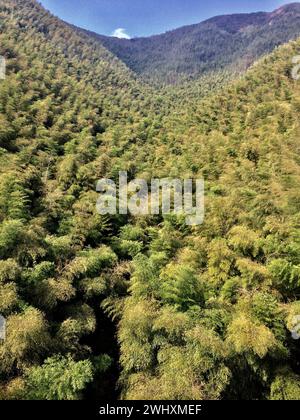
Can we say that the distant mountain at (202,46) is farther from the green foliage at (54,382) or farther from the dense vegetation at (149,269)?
the green foliage at (54,382)

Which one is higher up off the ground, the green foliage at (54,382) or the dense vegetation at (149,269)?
the dense vegetation at (149,269)

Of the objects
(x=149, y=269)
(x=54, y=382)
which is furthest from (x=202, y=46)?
(x=54, y=382)

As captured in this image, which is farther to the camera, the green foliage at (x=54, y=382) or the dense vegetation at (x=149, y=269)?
the dense vegetation at (x=149, y=269)

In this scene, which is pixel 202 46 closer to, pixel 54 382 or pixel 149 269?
pixel 149 269

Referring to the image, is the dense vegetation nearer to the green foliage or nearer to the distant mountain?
the green foliage

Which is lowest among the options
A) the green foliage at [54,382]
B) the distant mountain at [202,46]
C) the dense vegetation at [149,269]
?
the green foliage at [54,382]

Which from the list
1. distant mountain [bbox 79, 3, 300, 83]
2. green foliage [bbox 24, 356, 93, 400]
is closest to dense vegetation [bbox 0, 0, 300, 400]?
green foliage [bbox 24, 356, 93, 400]

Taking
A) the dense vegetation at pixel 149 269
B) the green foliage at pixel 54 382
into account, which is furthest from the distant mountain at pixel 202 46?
the green foliage at pixel 54 382
